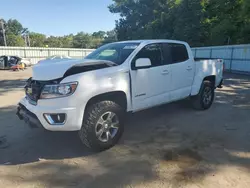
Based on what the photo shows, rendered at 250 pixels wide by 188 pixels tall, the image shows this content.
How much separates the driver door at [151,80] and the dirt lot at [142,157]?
66cm

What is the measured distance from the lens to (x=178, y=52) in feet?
17.5

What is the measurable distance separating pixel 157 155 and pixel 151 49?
213cm

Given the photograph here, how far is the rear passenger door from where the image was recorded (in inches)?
200

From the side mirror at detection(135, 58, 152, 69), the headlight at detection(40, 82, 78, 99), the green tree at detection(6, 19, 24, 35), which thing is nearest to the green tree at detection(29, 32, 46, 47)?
→ the green tree at detection(6, 19, 24, 35)

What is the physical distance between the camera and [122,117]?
3986 millimetres

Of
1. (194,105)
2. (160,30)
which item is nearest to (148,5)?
(160,30)

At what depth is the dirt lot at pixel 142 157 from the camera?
303 centimetres

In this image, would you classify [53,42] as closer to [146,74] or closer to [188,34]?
[188,34]

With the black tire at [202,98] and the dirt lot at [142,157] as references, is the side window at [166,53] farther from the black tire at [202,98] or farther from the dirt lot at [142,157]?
the black tire at [202,98]

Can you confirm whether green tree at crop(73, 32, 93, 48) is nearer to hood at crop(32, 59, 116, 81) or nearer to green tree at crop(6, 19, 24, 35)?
green tree at crop(6, 19, 24, 35)

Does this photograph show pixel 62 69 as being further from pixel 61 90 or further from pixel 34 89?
pixel 34 89

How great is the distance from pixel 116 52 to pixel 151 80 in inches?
35.0

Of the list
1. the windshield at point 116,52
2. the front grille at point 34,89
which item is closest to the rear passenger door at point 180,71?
the windshield at point 116,52

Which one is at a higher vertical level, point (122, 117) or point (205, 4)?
point (205, 4)
